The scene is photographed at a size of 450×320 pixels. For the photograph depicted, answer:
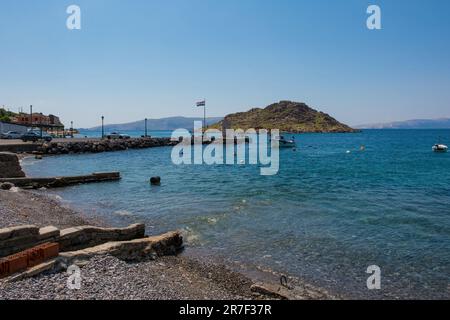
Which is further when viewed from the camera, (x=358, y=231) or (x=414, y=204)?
(x=414, y=204)

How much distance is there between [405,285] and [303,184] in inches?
905

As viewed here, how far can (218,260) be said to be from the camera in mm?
14914

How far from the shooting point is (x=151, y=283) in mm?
10859

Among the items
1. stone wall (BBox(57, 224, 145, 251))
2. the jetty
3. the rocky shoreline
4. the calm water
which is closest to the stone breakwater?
the jetty

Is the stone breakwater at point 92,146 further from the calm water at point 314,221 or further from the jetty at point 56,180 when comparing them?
the calm water at point 314,221

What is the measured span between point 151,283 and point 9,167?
85.6 feet

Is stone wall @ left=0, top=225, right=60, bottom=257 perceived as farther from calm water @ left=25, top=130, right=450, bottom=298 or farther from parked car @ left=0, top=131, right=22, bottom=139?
parked car @ left=0, top=131, right=22, bottom=139

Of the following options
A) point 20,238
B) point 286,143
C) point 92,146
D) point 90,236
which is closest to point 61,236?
point 90,236

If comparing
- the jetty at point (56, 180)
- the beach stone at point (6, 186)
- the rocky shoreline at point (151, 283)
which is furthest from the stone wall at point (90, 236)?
the jetty at point (56, 180)

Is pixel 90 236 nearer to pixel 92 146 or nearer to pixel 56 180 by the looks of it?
pixel 56 180

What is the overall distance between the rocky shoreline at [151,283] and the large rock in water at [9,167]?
16491mm
